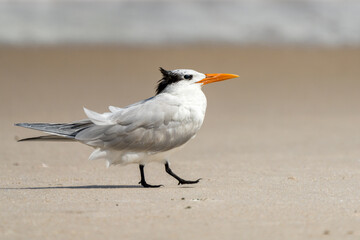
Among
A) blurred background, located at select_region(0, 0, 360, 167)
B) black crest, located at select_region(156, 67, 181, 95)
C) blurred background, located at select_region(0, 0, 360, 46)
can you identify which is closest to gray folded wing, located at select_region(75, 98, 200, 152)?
black crest, located at select_region(156, 67, 181, 95)

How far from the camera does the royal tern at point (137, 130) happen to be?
5551 mm

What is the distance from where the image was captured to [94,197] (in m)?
4.95

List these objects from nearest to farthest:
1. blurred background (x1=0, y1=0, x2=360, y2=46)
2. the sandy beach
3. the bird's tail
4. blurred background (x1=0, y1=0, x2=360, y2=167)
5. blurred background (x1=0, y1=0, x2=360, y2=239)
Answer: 1. the sandy beach
2. blurred background (x1=0, y1=0, x2=360, y2=239)
3. the bird's tail
4. blurred background (x1=0, y1=0, x2=360, y2=167)
5. blurred background (x1=0, y1=0, x2=360, y2=46)

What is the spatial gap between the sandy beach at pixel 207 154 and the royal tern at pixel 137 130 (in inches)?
12.8

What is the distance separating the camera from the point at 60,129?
5.57 metres

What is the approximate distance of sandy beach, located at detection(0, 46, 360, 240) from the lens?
4.08 meters

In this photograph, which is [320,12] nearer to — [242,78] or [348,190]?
[242,78]

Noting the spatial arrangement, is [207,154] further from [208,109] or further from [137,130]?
[208,109]

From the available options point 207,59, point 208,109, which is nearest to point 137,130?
point 208,109

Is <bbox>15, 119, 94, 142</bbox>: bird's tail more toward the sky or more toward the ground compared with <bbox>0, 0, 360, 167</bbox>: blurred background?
more toward the ground

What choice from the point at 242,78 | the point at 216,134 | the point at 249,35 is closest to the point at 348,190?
the point at 216,134

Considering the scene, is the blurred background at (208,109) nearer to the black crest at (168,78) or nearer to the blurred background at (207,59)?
the blurred background at (207,59)

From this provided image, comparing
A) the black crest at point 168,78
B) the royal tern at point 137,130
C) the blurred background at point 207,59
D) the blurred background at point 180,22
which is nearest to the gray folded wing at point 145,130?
the royal tern at point 137,130

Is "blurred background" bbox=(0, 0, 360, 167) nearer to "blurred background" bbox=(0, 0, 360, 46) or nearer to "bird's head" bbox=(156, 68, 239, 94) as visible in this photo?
"blurred background" bbox=(0, 0, 360, 46)
